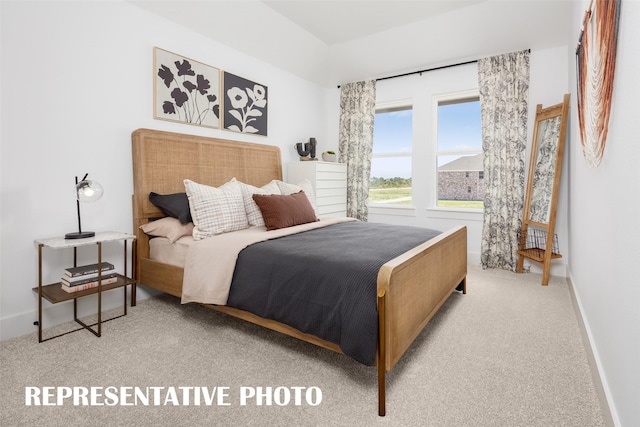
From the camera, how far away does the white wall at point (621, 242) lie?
3.28 ft

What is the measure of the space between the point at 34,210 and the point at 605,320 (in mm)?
3384

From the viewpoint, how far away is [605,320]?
1.51m

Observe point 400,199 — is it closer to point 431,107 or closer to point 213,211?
point 431,107

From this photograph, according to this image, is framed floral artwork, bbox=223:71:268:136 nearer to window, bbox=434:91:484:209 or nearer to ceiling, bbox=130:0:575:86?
ceiling, bbox=130:0:575:86

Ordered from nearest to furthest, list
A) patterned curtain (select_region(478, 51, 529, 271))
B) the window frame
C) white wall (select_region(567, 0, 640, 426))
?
white wall (select_region(567, 0, 640, 426))
patterned curtain (select_region(478, 51, 529, 271))
the window frame

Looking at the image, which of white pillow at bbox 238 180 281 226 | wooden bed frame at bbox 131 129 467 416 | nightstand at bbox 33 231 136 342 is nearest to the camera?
wooden bed frame at bbox 131 129 467 416

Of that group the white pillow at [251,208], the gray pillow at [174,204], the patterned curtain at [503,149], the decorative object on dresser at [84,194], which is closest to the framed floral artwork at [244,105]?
the white pillow at [251,208]

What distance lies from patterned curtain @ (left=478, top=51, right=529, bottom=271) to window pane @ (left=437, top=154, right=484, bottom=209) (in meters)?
0.39

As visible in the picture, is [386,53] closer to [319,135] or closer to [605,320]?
[319,135]

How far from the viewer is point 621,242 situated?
1.19m

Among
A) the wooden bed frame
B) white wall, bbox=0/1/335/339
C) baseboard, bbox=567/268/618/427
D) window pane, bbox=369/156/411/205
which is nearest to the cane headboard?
the wooden bed frame

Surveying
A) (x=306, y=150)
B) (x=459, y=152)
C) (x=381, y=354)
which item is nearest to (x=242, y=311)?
(x=381, y=354)

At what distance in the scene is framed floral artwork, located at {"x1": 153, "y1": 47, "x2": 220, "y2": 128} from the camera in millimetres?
3012

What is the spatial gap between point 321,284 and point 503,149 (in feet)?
10.6
